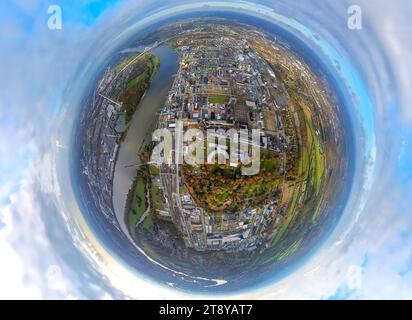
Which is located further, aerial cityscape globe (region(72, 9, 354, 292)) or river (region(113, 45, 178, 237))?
river (region(113, 45, 178, 237))

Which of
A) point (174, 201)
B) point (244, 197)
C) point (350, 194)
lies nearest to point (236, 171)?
point (244, 197)

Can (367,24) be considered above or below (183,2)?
below

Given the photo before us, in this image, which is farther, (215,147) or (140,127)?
(140,127)

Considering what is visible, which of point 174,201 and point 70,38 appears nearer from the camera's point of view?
point 70,38

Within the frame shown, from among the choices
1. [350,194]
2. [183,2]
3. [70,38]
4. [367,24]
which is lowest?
[350,194]

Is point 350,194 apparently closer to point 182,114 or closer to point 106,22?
point 182,114

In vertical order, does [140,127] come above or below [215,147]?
above

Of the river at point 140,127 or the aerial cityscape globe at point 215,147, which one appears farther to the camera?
the river at point 140,127
